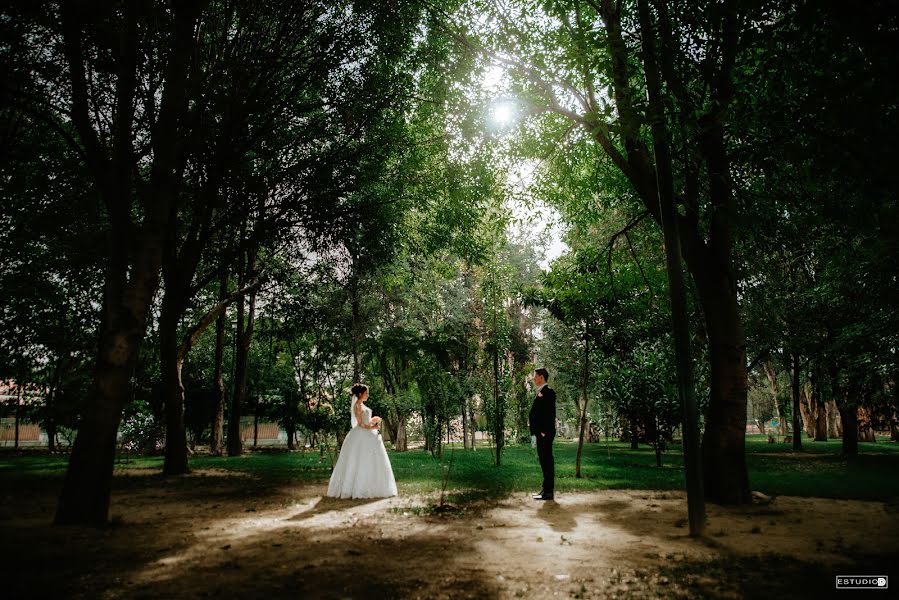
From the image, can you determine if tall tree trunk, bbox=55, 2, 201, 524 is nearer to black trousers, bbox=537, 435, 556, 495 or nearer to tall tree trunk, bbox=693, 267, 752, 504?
black trousers, bbox=537, 435, 556, 495

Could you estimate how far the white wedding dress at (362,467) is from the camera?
401 inches

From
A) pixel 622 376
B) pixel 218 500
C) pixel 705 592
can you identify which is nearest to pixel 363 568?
pixel 705 592

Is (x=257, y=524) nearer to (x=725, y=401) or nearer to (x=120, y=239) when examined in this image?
(x=120, y=239)

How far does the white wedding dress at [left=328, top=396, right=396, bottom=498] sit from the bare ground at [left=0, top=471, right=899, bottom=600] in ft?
2.20

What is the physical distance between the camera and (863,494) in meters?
10.2

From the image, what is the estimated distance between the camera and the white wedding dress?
10180 mm

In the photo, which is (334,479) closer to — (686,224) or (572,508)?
(572,508)

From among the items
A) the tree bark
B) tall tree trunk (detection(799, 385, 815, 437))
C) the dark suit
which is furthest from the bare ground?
tall tree trunk (detection(799, 385, 815, 437))

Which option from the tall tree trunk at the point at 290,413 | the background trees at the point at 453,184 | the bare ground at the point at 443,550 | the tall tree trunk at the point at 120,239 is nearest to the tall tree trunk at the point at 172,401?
the background trees at the point at 453,184

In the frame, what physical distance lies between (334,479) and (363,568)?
5.41m

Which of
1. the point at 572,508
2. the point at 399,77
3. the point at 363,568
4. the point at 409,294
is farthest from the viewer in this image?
the point at 409,294

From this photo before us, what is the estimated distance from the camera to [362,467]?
Result: 10.3 m

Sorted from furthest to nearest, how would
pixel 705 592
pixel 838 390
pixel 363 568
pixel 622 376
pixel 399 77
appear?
pixel 838 390, pixel 622 376, pixel 399 77, pixel 363 568, pixel 705 592

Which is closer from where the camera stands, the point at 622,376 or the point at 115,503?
the point at 115,503
